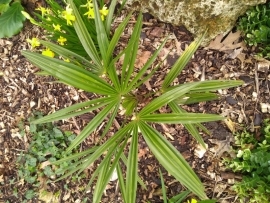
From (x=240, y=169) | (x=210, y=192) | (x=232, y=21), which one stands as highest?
(x=232, y=21)

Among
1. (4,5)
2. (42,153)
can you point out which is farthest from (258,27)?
(4,5)

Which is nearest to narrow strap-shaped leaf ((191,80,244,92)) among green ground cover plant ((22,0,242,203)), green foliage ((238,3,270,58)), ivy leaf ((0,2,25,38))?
green ground cover plant ((22,0,242,203))

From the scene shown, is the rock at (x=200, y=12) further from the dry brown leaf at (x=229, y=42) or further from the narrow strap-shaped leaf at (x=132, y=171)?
the narrow strap-shaped leaf at (x=132, y=171)

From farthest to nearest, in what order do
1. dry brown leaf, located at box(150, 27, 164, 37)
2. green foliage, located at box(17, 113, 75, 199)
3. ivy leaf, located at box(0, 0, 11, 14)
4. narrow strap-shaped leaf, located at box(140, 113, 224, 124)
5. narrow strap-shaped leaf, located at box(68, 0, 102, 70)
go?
ivy leaf, located at box(0, 0, 11, 14) < green foliage, located at box(17, 113, 75, 199) < dry brown leaf, located at box(150, 27, 164, 37) < narrow strap-shaped leaf, located at box(68, 0, 102, 70) < narrow strap-shaped leaf, located at box(140, 113, 224, 124)

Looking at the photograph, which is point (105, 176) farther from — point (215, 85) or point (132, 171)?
point (215, 85)

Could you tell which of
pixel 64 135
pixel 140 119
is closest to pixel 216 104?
pixel 140 119

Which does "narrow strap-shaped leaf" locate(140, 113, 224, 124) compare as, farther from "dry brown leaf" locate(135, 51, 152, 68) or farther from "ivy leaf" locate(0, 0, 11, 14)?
"ivy leaf" locate(0, 0, 11, 14)

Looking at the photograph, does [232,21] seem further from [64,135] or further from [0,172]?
[0,172]
